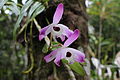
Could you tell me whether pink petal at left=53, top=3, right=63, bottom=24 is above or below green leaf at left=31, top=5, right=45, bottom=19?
above

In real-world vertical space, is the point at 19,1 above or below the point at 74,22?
above

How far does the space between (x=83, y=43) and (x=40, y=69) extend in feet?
0.58

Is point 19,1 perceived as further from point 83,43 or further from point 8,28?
point 8,28

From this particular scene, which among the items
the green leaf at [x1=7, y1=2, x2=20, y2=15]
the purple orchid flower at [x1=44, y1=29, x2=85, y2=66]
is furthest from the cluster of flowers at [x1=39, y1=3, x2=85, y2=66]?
the green leaf at [x1=7, y1=2, x2=20, y2=15]

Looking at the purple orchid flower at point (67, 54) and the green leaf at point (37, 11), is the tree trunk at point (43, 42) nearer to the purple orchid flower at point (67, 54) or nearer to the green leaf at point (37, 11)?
the green leaf at point (37, 11)

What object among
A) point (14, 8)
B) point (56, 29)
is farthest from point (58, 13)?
point (14, 8)

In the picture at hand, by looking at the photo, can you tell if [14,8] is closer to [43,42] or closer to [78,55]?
[43,42]

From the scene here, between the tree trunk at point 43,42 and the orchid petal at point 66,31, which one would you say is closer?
the orchid petal at point 66,31

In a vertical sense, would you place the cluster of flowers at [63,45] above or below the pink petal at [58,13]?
below

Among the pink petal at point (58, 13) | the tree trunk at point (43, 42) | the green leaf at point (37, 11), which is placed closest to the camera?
the pink petal at point (58, 13)

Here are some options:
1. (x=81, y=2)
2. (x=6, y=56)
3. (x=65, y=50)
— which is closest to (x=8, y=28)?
(x=6, y=56)

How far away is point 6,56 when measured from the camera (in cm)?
275

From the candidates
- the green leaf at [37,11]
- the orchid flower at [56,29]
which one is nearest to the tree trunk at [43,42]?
the green leaf at [37,11]

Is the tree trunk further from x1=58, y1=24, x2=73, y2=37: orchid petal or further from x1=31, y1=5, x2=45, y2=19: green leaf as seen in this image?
x1=58, y1=24, x2=73, y2=37: orchid petal
